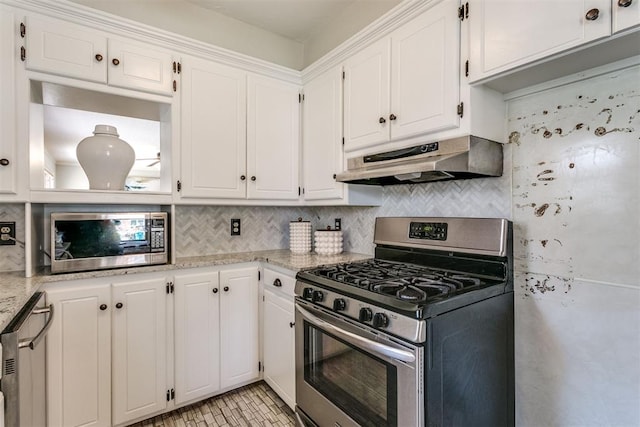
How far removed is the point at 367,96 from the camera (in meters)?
1.88

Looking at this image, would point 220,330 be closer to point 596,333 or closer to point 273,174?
point 273,174

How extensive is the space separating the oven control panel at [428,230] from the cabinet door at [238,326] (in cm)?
111

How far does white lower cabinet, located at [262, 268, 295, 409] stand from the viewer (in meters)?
1.90

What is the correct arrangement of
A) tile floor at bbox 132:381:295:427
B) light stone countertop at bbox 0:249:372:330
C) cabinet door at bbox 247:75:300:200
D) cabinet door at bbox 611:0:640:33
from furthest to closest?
cabinet door at bbox 247:75:300:200 → tile floor at bbox 132:381:295:427 → light stone countertop at bbox 0:249:372:330 → cabinet door at bbox 611:0:640:33

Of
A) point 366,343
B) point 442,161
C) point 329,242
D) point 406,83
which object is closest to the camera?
point 366,343

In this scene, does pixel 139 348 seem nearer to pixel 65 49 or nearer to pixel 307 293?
pixel 307 293

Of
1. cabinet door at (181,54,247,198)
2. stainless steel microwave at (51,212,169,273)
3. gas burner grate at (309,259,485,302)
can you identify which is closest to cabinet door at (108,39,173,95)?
cabinet door at (181,54,247,198)

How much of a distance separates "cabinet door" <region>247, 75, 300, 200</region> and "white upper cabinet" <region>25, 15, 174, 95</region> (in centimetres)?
59

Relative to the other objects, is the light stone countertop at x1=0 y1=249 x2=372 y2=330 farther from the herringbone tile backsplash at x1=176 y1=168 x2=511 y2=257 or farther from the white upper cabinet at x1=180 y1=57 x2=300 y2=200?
the white upper cabinet at x1=180 y1=57 x2=300 y2=200

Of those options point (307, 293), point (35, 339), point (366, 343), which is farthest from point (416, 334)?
point (35, 339)

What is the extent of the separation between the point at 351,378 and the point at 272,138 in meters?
1.72

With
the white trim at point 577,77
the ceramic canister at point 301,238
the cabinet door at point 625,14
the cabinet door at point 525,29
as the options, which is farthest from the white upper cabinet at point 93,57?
the cabinet door at point 625,14

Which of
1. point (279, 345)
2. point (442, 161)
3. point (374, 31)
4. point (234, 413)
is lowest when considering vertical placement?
point (234, 413)

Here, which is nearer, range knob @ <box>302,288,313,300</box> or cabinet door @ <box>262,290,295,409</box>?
range knob @ <box>302,288,313,300</box>
